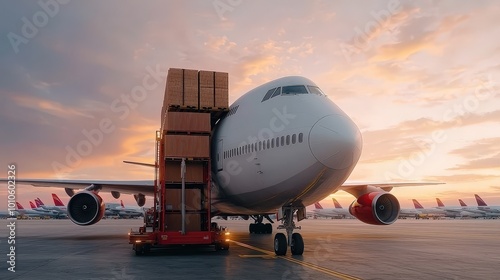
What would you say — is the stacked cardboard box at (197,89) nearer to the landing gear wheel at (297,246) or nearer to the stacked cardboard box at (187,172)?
the stacked cardboard box at (187,172)

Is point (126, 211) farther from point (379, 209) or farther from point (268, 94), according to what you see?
point (268, 94)

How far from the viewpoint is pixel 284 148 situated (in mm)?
13641

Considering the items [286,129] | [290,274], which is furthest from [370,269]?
[286,129]

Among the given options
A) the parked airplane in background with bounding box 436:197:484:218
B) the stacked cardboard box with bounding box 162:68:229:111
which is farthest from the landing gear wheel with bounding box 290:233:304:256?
the parked airplane in background with bounding box 436:197:484:218

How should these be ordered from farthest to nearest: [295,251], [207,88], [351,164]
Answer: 1. [207,88]
2. [295,251]
3. [351,164]

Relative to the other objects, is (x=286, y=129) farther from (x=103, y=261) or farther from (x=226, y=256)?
(x=103, y=261)

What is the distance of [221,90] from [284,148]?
19.6 feet

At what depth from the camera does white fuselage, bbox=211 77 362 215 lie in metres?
12.7

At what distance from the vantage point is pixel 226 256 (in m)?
15.0

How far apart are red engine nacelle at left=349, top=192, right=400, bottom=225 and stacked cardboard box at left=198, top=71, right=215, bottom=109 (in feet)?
27.2

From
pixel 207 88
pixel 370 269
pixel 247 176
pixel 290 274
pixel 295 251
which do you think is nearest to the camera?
pixel 290 274

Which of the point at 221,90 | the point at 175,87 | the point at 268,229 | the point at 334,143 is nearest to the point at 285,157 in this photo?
the point at 334,143

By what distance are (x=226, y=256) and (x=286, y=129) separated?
15.7 ft

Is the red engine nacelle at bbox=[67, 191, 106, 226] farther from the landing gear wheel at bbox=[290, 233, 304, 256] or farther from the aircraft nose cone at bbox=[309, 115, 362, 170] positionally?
the aircraft nose cone at bbox=[309, 115, 362, 170]
